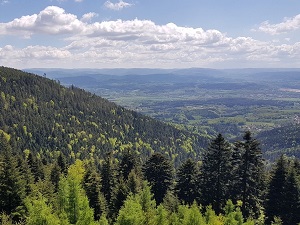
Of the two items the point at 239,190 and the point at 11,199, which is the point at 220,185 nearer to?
the point at 239,190

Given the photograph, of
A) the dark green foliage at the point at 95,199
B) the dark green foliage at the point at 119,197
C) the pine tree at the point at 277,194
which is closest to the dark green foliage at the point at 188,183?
the dark green foliage at the point at 119,197

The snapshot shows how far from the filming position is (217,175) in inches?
2549

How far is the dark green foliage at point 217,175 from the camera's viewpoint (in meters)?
63.0

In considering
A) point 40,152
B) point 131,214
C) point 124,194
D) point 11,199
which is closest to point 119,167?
point 124,194

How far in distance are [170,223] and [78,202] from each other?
13.1 metres

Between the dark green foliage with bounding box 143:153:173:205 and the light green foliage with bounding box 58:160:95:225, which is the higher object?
the light green foliage with bounding box 58:160:95:225

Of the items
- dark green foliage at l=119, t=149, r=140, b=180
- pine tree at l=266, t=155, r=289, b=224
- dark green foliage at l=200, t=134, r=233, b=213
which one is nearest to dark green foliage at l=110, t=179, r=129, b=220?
dark green foliage at l=200, t=134, r=233, b=213

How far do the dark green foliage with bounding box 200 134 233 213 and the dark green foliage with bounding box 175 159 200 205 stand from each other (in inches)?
98.9

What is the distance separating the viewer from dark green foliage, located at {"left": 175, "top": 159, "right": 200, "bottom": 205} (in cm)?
6844

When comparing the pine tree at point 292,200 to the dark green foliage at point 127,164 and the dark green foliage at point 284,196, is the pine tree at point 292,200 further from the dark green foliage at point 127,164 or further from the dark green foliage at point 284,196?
the dark green foliage at point 127,164

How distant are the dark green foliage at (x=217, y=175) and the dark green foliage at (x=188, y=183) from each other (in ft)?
8.24

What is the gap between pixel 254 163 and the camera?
198 feet

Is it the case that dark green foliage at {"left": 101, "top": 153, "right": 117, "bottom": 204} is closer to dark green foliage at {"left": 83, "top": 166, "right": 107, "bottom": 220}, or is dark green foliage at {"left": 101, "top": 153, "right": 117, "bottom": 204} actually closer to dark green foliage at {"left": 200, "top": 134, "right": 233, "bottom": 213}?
dark green foliage at {"left": 83, "top": 166, "right": 107, "bottom": 220}

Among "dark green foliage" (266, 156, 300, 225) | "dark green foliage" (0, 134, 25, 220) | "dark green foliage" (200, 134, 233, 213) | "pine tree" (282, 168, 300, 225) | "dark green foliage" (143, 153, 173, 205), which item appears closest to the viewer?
"dark green foliage" (0, 134, 25, 220)
